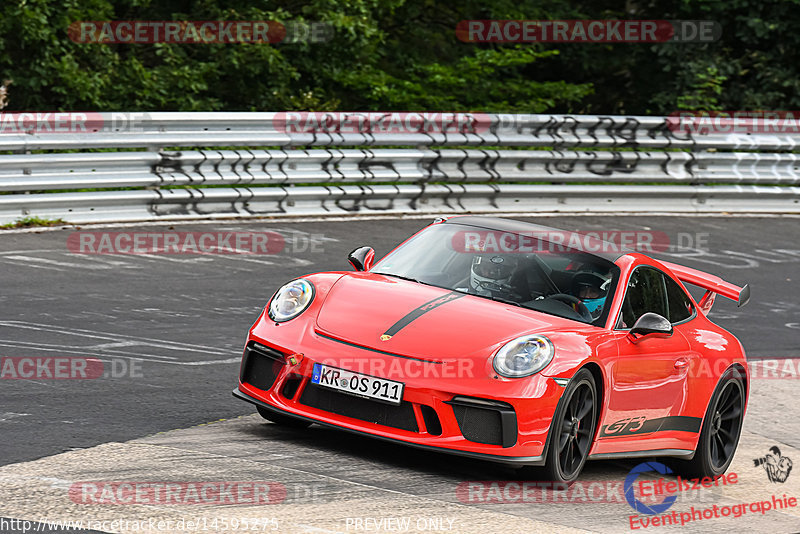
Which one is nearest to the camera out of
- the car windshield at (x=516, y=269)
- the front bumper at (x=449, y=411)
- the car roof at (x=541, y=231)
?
the front bumper at (x=449, y=411)

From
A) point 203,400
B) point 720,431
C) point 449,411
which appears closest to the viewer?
point 449,411

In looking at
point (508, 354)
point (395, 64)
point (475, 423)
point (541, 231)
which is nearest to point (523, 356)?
point (508, 354)

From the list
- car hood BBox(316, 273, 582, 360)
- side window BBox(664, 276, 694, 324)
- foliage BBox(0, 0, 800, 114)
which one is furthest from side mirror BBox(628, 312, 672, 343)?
foliage BBox(0, 0, 800, 114)

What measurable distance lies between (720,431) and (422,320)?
2280 millimetres

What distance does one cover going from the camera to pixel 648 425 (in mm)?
7371

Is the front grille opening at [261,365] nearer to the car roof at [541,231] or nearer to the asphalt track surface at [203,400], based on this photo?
the asphalt track surface at [203,400]

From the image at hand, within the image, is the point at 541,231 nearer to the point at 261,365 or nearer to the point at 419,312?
the point at 419,312

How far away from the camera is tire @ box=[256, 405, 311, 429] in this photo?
702 centimetres

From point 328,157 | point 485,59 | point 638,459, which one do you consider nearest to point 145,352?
point 638,459

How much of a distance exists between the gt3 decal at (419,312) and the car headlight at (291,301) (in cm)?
57

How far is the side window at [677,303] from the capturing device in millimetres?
7891

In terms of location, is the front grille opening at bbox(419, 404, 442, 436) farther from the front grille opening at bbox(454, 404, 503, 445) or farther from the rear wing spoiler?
the rear wing spoiler

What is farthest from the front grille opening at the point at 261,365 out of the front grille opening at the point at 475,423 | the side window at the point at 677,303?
the side window at the point at 677,303

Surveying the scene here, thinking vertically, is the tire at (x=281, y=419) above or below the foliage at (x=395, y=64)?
below
